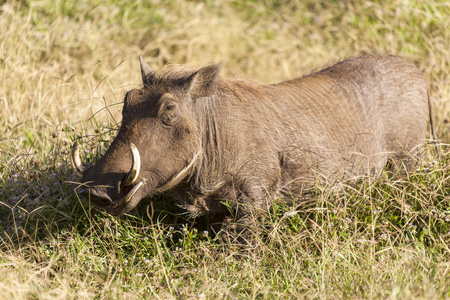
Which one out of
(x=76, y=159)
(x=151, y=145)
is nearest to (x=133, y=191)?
(x=151, y=145)

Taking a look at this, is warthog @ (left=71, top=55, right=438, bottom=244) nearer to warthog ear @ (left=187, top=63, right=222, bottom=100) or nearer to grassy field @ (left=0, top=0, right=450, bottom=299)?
warthog ear @ (left=187, top=63, right=222, bottom=100)

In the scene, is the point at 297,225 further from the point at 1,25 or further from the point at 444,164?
the point at 1,25

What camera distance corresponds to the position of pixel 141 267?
10.0ft

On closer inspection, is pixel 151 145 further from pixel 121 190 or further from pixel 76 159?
pixel 76 159

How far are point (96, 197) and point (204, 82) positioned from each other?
35.5 inches

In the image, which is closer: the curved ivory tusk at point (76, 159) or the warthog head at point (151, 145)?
the warthog head at point (151, 145)

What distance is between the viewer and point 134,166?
8.82 ft

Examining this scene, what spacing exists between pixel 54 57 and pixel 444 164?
13.1ft

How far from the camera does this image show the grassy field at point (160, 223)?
2680 millimetres

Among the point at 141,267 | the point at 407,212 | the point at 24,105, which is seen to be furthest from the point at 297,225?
the point at 24,105

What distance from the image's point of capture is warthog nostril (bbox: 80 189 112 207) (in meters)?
2.68

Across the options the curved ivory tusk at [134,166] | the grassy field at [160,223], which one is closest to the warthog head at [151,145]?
the curved ivory tusk at [134,166]

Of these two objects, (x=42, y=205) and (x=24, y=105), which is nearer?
(x=42, y=205)

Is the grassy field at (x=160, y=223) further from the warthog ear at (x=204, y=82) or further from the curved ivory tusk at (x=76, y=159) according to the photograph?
the warthog ear at (x=204, y=82)
